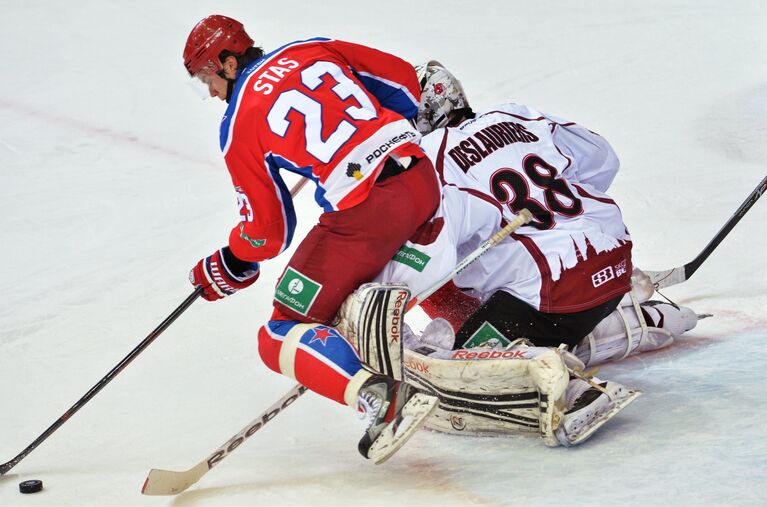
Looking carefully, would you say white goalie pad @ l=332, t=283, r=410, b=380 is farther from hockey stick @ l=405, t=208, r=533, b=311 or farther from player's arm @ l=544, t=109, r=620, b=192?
player's arm @ l=544, t=109, r=620, b=192

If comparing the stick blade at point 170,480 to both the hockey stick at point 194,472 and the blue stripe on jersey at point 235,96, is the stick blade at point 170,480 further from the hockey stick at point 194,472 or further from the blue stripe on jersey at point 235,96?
the blue stripe on jersey at point 235,96

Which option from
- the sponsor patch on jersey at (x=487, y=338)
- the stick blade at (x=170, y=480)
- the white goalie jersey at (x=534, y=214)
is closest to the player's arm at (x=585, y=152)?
the white goalie jersey at (x=534, y=214)

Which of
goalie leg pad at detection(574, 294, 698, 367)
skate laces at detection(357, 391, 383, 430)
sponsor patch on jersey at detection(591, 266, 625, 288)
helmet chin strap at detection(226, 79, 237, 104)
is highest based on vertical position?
helmet chin strap at detection(226, 79, 237, 104)

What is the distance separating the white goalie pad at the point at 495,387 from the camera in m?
2.36

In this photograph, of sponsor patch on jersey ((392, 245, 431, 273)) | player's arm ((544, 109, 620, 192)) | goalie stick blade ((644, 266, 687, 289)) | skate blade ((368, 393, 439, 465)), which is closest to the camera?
skate blade ((368, 393, 439, 465))

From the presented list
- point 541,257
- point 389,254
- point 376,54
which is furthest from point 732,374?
point 376,54

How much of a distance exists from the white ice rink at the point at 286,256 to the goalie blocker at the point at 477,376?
0.06 metres

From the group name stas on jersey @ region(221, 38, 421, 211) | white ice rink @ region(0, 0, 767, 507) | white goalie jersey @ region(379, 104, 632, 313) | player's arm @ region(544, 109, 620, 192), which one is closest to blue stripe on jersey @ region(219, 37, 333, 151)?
name stas on jersey @ region(221, 38, 421, 211)

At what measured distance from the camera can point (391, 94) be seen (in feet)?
8.98

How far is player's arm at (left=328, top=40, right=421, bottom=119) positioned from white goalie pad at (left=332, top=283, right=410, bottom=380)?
0.62m

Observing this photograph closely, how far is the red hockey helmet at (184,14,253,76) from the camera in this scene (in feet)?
8.38

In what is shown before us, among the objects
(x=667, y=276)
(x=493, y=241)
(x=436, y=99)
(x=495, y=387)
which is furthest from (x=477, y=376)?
(x=667, y=276)

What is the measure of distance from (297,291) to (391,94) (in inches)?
26.0

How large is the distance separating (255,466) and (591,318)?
1029 millimetres
